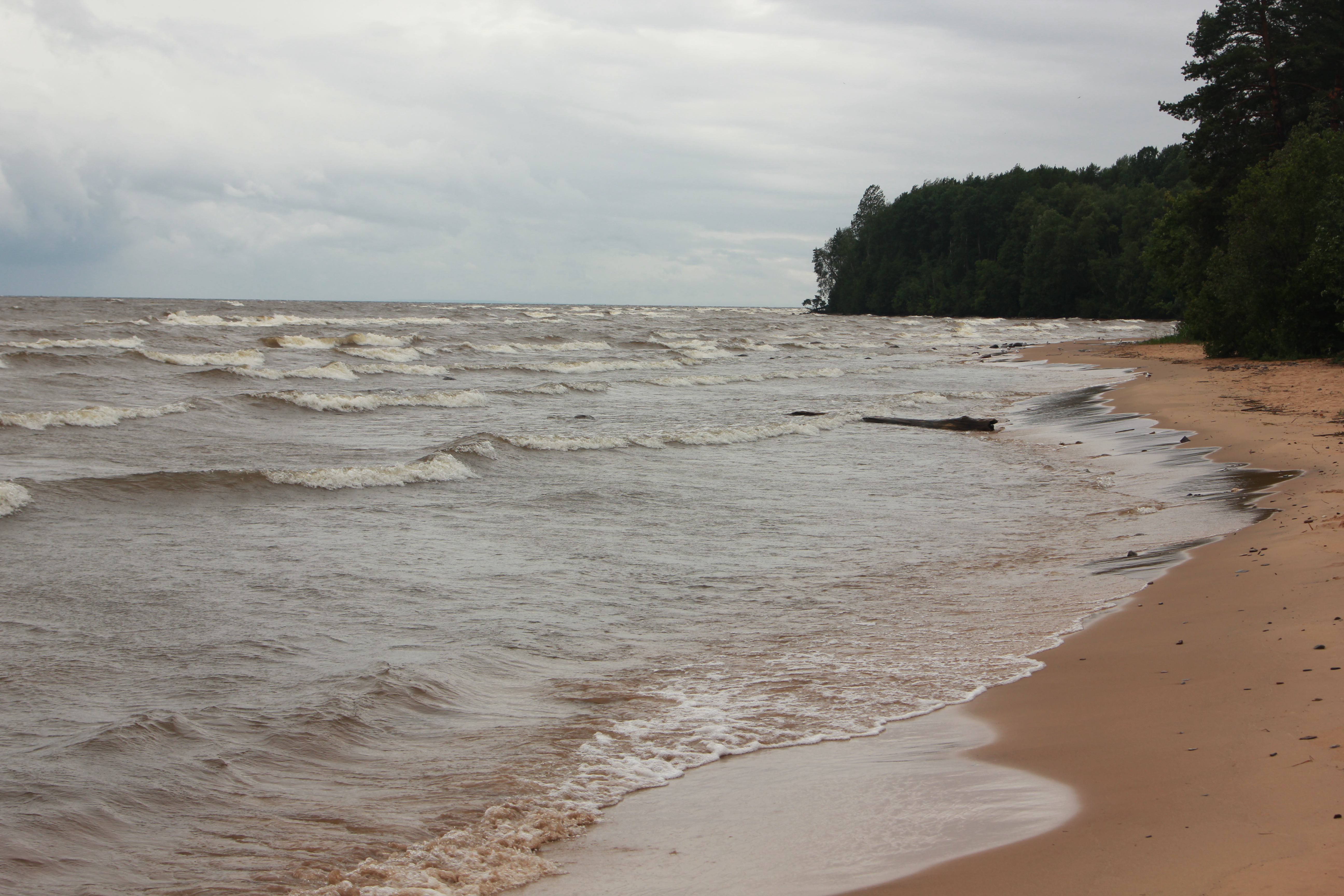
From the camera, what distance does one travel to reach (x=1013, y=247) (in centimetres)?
11388

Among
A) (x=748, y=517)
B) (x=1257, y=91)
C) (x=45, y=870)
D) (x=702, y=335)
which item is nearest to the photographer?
(x=45, y=870)

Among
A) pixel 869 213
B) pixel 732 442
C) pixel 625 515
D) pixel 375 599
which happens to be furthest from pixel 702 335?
pixel 869 213

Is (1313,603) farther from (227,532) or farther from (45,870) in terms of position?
(227,532)

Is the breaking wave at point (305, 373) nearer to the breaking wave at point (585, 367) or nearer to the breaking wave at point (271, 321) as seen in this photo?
the breaking wave at point (585, 367)

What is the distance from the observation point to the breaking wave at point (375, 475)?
527 inches

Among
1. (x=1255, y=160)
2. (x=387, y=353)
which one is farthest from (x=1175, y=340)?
(x=387, y=353)

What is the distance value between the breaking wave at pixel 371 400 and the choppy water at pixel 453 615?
286 cm

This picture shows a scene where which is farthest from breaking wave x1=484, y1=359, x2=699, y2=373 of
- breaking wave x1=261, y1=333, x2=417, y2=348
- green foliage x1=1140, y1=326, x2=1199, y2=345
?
green foliage x1=1140, y1=326, x2=1199, y2=345

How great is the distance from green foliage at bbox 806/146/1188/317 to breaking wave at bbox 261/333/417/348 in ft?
225

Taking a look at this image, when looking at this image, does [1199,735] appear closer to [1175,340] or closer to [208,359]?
[208,359]

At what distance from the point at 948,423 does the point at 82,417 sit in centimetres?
1805

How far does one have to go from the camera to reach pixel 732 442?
18.9 meters

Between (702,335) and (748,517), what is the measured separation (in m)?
55.5

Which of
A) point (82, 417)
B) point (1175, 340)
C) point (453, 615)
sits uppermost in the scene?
point (1175, 340)
